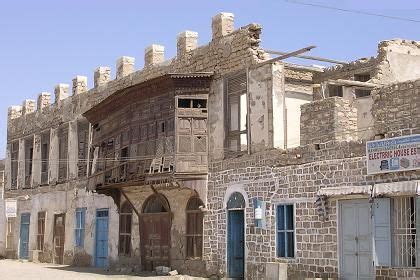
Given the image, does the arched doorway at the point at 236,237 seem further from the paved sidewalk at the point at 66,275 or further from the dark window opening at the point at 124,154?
the dark window opening at the point at 124,154

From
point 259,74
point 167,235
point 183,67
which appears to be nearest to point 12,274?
point 167,235

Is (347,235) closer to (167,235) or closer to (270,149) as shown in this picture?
(270,149)

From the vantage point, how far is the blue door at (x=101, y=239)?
23.7 m

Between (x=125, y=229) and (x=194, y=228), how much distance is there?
13.6 ft

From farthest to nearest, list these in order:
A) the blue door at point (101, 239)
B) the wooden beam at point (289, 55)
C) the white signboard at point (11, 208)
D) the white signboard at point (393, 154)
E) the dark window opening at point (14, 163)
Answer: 1. the dark window opening at point (14, 163)
2. the white signboard at point (11, 208)
3. the blue door at point (101, 239)
4. the wooden beam at point (289, 55)
5. the white signboard at point (393, 154)

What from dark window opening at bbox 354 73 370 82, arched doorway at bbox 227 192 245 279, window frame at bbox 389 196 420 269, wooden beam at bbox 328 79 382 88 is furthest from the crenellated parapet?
window frame at bbox 389 196 420 269

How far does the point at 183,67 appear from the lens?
2039 cm

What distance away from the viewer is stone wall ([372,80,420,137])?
1307 centimetres

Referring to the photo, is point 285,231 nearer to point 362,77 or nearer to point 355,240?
point 355,240

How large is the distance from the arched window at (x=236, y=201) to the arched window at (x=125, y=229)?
5.39m

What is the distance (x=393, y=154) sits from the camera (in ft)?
43.5

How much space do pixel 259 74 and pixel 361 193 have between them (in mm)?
4960

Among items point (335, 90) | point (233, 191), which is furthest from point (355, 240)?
point (335, 90)

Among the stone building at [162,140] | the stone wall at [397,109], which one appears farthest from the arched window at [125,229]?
the stone wall at [397,109]
